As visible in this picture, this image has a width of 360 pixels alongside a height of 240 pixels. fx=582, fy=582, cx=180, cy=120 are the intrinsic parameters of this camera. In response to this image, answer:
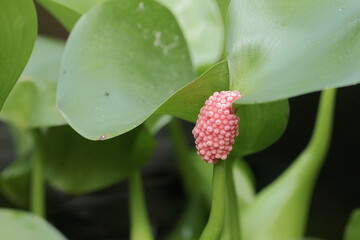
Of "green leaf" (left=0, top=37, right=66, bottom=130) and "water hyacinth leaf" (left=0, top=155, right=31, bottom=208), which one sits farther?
"water hyacinth leaf" (left=0, top=155, right=31, bottom=208)

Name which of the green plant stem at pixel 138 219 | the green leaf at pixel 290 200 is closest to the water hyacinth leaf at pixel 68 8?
the green plant stem at pixel 138 219

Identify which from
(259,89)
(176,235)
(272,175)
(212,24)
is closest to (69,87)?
(259,89)

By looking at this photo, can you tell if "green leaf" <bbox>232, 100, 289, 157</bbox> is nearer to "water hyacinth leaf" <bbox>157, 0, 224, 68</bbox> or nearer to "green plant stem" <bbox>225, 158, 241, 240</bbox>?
"green plant stem" <bbox>225, 158, 241, 240</bbox>

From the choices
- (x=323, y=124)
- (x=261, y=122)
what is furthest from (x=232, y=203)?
(x=323, y=124)

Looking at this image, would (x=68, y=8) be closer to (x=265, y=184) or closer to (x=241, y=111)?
(x=241, y=111)

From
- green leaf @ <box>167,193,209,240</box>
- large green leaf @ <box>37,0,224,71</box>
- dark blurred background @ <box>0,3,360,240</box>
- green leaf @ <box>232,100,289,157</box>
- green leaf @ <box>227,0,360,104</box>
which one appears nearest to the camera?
green leaf @ <box>227,0,360,104</box>

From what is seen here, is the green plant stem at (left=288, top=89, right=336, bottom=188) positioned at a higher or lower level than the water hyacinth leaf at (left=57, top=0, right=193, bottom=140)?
lower

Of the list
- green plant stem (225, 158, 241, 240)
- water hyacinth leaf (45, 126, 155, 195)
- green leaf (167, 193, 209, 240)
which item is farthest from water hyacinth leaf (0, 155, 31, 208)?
green plant stem (225, 158, 241, 240)

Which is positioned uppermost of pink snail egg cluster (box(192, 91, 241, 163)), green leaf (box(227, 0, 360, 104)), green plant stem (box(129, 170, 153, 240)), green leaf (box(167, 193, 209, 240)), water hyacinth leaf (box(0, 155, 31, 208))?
green leaf (box(227, 0, 360, 104))
